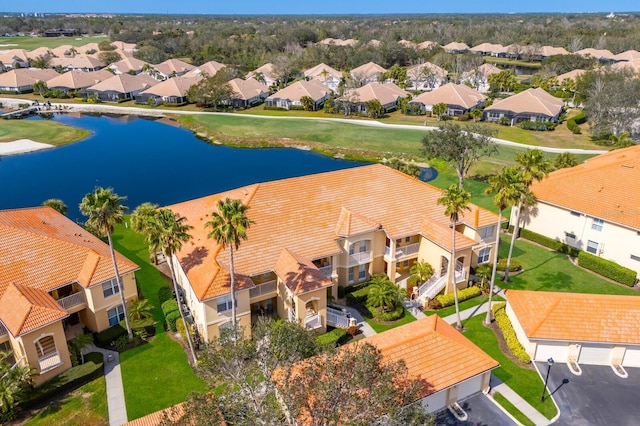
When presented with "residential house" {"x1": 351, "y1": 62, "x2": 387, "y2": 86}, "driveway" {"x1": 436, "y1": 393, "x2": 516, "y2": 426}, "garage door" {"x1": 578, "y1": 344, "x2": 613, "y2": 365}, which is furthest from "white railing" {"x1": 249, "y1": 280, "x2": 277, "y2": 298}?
"residential house" {"x1": 351, "y1": 62, "x2": 387, "y2": 86}

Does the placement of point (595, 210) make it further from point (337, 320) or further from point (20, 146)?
point (20, 146)

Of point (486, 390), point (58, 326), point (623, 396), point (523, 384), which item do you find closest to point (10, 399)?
point (58, 326)

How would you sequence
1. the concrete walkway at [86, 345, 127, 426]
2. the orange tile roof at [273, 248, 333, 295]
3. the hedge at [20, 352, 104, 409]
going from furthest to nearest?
the orange tile roof at [273, 248, 333, 295] < the hedge at [20, 352, 104, 409] < the concrete walkway at [86, 345, 127, 426]

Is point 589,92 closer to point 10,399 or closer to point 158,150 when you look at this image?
point 158,150

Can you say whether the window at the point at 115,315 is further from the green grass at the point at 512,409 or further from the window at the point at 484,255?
the window at the point at 484,255

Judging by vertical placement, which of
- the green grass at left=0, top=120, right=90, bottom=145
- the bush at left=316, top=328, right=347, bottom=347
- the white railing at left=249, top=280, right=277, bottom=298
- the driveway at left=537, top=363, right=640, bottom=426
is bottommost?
the driveway at left=537, top=363, right=640, bottom=426

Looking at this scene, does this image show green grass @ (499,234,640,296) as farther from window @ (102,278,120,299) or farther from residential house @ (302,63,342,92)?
residential house @ (302,63,342,92)

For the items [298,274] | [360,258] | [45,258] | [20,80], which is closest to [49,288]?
[45,258]

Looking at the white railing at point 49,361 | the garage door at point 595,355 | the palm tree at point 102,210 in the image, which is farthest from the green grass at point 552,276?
the white railing at point 49,361
